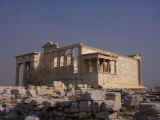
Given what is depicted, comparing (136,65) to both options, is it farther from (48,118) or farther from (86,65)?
(48,118)

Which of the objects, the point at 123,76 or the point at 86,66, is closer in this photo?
the point at 86,66

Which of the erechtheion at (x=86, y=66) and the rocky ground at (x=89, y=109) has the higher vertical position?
the erechtheion at (x=86, y=66)

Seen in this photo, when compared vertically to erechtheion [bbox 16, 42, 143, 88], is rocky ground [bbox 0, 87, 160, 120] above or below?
below

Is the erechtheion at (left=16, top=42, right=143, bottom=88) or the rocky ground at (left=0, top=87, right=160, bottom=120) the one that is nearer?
the rocky ground at (left=0, top=87, right=160, bottom=120)

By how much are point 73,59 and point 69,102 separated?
20534 mm

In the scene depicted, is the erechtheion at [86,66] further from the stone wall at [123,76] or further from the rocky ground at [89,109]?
the rocky ground at [89,109]

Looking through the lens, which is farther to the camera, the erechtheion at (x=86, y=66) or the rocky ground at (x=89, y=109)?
the erechtheion at (x=86, y=66)

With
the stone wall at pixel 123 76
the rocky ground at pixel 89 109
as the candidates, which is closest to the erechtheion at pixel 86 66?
the stone wall at pixel 123 76

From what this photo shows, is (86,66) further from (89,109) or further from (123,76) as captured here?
(89,109)

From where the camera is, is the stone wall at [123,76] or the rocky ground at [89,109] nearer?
the rocky ground at [89,109]

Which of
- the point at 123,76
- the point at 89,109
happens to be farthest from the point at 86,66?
the point at 89,109

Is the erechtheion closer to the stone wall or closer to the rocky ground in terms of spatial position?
the stone wall

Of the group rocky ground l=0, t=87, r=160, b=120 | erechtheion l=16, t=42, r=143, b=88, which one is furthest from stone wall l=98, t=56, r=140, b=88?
rocky ground l=0, t=87, r=160, b=120

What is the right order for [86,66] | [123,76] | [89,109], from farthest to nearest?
[123,76], [86,66], [89,109]
